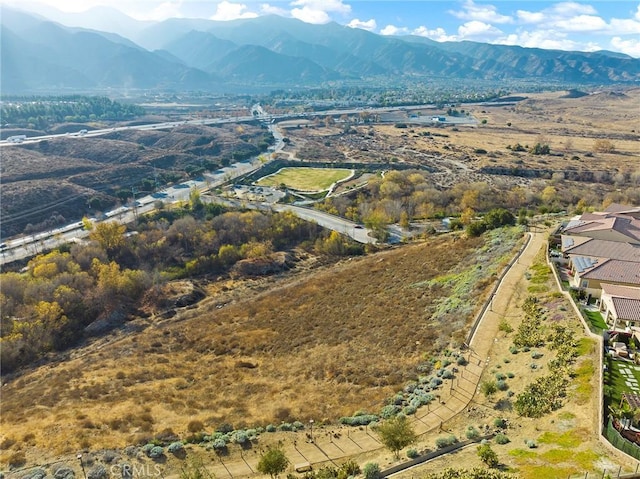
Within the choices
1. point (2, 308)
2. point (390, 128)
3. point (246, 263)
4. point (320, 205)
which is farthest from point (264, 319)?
point (390, 128)

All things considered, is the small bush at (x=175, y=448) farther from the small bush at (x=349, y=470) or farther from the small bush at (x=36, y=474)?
the small bush at (x=349, y=470)

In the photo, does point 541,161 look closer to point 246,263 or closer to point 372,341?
point 246,263

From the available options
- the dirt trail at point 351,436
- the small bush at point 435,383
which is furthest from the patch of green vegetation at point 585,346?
the small bush at point 435,383

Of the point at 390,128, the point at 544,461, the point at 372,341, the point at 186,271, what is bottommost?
the point at 186,271

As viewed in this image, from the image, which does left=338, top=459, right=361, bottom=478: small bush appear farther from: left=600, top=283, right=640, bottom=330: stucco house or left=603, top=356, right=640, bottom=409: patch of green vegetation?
left=600, top=283, right=640, bottom=330: stucco house

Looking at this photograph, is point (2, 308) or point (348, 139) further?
point (348, 139)
